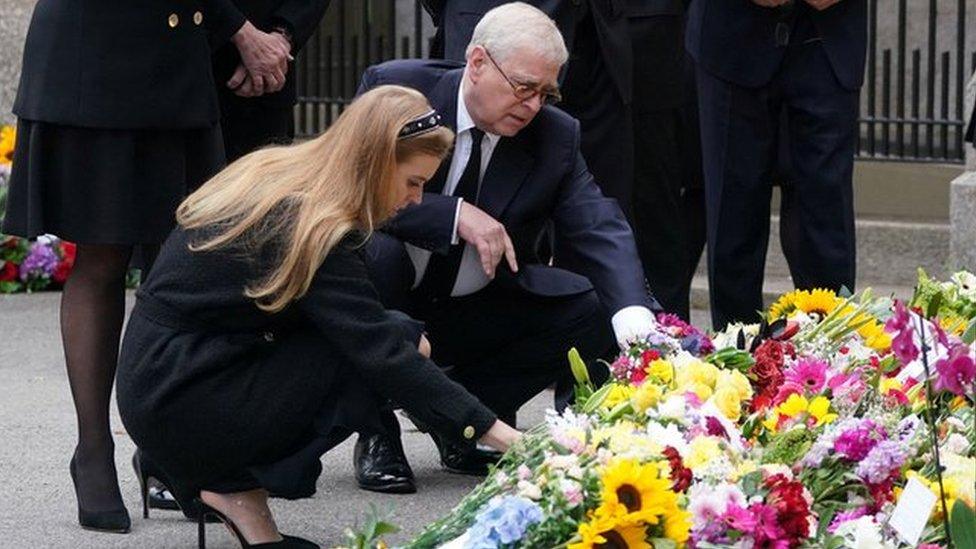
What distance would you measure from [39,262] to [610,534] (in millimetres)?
5276

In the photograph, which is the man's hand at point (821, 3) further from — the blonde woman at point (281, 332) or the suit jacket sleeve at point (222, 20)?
the blonde woman at point (281, 332)

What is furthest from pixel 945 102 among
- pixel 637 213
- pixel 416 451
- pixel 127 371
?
pixel 127 371

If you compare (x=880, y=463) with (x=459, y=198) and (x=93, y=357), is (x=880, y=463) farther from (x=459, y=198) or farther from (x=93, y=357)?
(x=93, y=357)

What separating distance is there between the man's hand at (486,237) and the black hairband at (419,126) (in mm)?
684

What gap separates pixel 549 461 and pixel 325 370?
37.2 inches

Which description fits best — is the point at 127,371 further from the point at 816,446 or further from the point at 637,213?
the point at 637,213

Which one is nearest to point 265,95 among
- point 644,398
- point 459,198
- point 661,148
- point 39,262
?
point 459,198

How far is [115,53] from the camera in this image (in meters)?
4.46

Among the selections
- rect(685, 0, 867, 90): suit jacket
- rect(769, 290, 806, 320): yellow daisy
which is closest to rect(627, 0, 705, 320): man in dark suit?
rect(685, 0, 867, 90): suit jacket

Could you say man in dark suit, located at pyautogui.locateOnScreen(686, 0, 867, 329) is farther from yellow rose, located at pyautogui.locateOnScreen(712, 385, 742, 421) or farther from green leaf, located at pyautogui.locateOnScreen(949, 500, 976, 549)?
green leaf, located at pyautogui.locateOnScreen(949, 500, 976, 549)

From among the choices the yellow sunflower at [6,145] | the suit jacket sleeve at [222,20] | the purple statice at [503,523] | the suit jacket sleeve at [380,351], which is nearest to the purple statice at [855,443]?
the purple statice at [503,523]

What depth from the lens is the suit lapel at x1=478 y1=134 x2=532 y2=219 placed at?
4828mm

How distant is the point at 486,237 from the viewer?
183 inches

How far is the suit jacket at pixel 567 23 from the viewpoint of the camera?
552 cm
